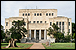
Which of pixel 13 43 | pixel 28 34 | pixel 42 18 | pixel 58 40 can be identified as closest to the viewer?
pixel 13 43

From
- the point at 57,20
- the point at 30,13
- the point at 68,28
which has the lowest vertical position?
the point at 68,28

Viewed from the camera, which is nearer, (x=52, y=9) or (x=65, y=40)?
(x=65, y=40)

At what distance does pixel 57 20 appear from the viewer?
51062mm

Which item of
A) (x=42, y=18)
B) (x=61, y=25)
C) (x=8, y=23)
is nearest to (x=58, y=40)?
(x=61, y=25)

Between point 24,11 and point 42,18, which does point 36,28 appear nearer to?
point 42,18

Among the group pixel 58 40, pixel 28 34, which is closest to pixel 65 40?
pixel 58 40

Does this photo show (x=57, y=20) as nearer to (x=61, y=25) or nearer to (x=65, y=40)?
(x=61, y=25)

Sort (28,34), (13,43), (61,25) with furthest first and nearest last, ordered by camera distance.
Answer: (28,34) → (61,25) → (13,43)

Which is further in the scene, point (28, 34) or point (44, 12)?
point (44, 12)

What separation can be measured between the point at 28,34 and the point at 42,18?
11835 millimetres

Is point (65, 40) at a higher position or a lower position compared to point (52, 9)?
lower

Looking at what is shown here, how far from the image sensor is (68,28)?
53281mm

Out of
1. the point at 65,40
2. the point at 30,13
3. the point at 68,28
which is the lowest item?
the point at 65,40

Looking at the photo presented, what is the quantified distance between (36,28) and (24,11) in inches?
526
